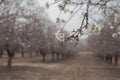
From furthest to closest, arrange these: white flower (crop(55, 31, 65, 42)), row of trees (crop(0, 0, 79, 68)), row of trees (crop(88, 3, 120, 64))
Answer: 1. row of trees (crop(0, 0, 79, 68))
2. row of trees (crop(88, 3, 120, 64))
3. white flower (crop(55, 31, 65, 42))

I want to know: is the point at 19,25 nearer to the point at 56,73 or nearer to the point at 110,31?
the point at 56,73

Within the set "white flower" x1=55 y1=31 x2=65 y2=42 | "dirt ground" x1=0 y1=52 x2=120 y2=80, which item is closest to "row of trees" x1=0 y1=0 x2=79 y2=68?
"dirt ground" x1=0 y1=52 x2=120 y2=80

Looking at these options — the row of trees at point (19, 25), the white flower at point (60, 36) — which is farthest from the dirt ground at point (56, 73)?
the white flower at point (60, 36)

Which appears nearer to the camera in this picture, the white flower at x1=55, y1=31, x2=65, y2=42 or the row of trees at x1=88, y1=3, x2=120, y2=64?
the white flower at x1=55, y1=31, x2=65, y2=42

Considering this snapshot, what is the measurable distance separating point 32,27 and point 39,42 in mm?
7149

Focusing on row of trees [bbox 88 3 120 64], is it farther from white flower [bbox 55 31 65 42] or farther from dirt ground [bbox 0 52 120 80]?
dirt ground [bbox 0 52 120 80]

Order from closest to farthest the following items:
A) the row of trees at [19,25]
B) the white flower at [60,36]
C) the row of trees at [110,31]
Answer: the white flower at [60,36] < the row of trees at [110,31] < the row of trees at [19,25]

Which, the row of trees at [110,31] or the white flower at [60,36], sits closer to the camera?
the white flower at [60,36]

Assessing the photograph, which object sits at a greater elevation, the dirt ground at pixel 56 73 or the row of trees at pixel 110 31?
the row of trees at pixel 110 31

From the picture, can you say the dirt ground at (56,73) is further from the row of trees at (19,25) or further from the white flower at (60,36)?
the white flower at (60,36)

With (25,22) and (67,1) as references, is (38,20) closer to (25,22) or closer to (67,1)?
(25,22)

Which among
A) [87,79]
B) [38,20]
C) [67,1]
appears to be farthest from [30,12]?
[67,1]

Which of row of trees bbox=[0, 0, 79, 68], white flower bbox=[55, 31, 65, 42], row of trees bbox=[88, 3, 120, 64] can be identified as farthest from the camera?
row of trees bbox=[0, 0, 79, 68]

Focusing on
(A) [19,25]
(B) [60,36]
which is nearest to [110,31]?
(A) [19,25]
